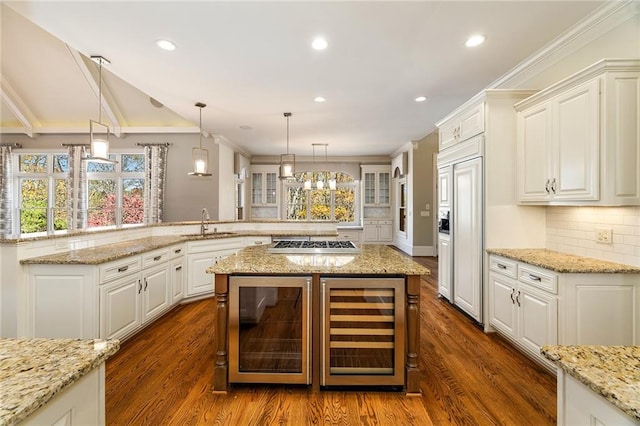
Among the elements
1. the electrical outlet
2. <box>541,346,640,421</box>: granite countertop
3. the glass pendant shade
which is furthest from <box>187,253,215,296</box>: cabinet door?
the electrical outlet

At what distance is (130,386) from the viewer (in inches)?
84.7

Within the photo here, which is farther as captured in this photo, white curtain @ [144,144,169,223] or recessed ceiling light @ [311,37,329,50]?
white curtain @ [144,144,169,223]

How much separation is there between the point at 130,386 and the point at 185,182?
4.60m

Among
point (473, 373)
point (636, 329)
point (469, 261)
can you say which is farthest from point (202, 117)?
point (636, 329)

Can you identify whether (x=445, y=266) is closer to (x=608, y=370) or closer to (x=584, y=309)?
(x=584, y=309)

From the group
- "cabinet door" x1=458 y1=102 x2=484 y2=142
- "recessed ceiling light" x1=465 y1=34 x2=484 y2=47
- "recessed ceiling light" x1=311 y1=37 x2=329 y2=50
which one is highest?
"recessed ceiling light" x1=465 y1=34 x2=484 y2=47

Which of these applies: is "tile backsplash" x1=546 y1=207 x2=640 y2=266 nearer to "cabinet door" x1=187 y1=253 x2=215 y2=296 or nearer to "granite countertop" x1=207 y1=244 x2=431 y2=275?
"granite countertop" x1=207 y1=244 x2=431 y2=275

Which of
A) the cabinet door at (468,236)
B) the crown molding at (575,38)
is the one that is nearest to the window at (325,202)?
the cabinet door at (468,236)

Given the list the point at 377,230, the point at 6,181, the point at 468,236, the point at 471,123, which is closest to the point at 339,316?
the point at 468,236

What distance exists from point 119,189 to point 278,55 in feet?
17.0

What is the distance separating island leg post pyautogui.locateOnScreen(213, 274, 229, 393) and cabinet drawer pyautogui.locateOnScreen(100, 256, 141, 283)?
3.84ft

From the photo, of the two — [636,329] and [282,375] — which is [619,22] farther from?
[282,375]

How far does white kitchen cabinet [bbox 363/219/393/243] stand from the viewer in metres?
8.52

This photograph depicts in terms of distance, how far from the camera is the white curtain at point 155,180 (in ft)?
19.5
